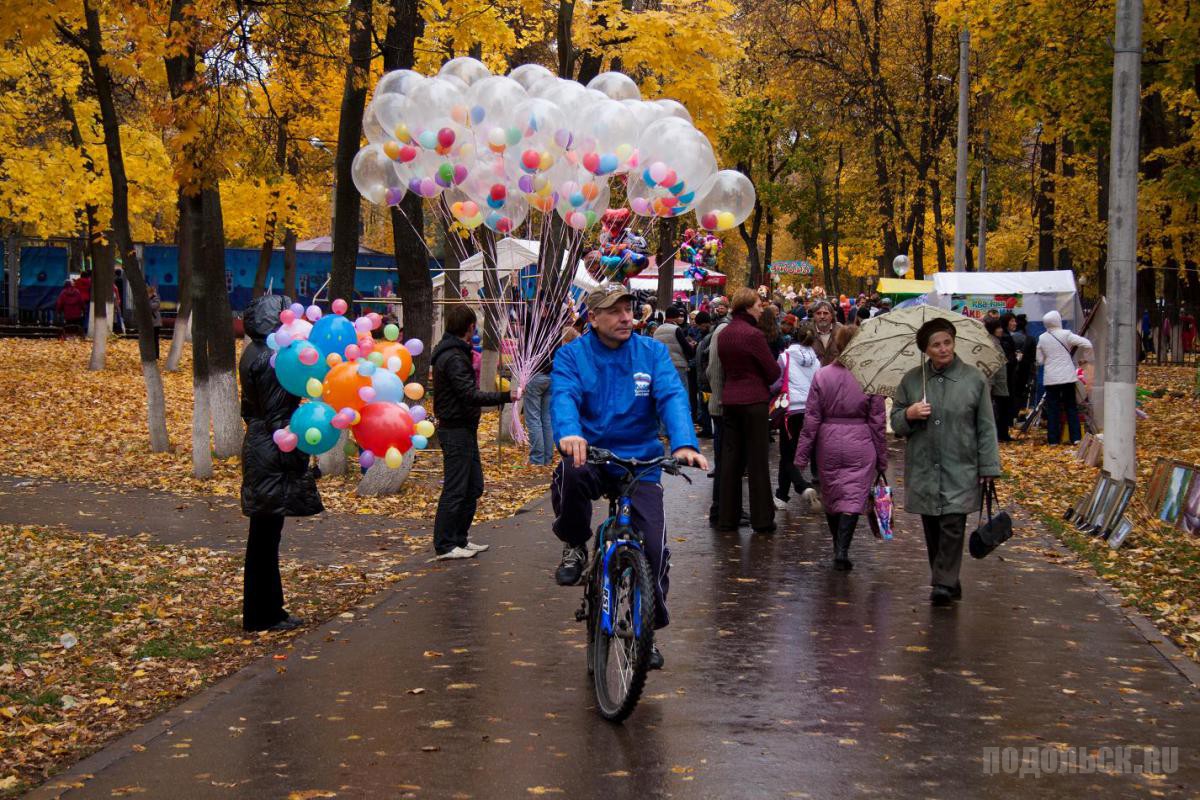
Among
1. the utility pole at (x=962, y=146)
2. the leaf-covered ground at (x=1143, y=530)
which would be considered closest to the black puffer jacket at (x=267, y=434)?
the leaf-covered ground at (x=1143, y=530)

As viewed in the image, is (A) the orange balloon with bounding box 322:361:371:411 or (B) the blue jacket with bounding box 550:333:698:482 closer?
(B) the blue jacket with bounding box 550:333:698:482

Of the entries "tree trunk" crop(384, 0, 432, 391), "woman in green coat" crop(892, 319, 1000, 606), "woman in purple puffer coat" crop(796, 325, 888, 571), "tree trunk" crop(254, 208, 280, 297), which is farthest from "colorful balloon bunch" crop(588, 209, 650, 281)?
"tree trunk" crop(254, 208, 280, 297)

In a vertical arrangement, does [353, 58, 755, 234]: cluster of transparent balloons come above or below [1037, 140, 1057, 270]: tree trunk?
below

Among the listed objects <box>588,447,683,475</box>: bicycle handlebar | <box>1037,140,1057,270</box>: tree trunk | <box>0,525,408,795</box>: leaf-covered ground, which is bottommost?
<box>0,525,408,795</box>: leaf-covered ground

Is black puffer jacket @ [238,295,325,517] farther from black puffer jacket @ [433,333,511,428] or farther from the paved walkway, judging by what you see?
black puffer jacket @ [433,333,511,428]

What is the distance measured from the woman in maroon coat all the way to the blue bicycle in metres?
5.80

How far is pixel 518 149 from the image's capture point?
13555 millimetres

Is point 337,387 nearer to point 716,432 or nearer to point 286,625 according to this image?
point 286,625

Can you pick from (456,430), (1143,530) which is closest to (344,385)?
(456,430)

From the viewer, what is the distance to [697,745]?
6254 millimetres

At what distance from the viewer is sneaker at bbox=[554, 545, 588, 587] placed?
7727 mm

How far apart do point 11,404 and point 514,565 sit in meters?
16.6

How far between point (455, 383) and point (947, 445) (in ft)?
13.2

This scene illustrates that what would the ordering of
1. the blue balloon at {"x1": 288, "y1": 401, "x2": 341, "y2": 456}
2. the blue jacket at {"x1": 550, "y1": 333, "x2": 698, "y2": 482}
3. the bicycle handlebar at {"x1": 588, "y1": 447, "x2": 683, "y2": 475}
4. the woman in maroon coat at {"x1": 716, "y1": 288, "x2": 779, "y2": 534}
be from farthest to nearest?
the woman in maroon coat at {"x1": 716, "y1": 288, "x2": 779, "y2": 534} < the blue balloon at {"x1": 288, "y1": 401, "x2": 341, "y2": 456} < the blue jacket at {"x1": 550, "y1": 333, "x2": 698, "y2": 482} < the bicycle handlebar at {"x1": 588, "y1": 447, "x2": 683, "y2": 475}
